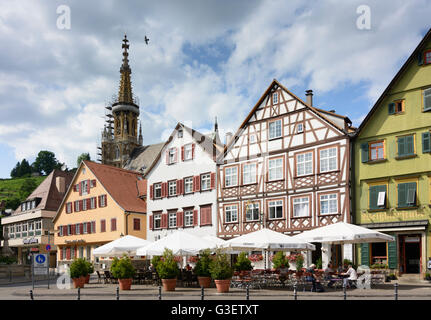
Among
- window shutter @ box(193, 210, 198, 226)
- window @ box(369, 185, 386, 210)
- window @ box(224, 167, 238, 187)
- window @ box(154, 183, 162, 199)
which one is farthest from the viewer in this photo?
window @ box(154, 183, 162, 199)

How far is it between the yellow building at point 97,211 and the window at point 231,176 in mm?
11547

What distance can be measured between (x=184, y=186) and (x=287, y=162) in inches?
404

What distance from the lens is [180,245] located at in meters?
24.7

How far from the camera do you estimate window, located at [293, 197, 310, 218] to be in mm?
32219

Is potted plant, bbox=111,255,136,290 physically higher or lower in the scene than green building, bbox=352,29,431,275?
lower

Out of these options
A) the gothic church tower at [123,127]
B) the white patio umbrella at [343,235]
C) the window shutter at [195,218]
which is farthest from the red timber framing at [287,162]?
the gothic church tower at [123,127]

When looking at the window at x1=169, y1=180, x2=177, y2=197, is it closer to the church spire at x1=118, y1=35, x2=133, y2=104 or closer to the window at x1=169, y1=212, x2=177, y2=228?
the window at x1=169, y1=212, x2=177, y2=228

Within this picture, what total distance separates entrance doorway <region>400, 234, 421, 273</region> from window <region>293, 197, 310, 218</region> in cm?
598

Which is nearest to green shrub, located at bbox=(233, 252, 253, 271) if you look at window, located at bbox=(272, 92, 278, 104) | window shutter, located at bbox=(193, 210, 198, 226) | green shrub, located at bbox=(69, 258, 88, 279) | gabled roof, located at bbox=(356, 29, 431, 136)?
green shrub, located at bbox=(69, 258, 88, 279)

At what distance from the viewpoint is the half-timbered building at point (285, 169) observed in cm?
3112

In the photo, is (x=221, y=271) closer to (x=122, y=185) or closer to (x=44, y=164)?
(x=122, y=185)

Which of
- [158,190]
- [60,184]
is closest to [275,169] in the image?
[158,190]
